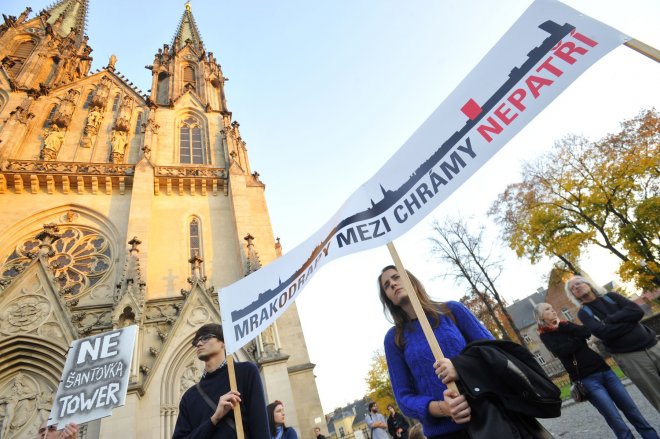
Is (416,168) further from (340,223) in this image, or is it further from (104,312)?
(104,312)

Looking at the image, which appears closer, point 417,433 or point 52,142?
point 417,433

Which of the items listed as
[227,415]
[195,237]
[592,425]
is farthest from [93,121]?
[592,425]

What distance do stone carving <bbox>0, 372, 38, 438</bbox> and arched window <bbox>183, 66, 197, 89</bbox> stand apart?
16015mm

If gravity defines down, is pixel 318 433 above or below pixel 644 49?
below

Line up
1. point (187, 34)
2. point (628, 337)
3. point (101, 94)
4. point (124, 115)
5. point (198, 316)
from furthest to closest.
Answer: point (187, 34) → point (101, 94) → point (124, 115) → point (198, 316) → point (628, 337)

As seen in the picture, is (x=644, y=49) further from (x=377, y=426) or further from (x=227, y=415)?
(x=377, y=426)

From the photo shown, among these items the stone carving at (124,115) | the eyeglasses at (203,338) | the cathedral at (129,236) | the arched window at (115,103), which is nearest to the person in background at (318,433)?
the cathedral at (129,236)

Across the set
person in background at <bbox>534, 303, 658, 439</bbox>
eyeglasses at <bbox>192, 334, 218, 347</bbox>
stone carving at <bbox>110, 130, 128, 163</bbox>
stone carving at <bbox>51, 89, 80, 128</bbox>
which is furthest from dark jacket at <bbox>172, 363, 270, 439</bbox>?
stone carving at <bbox>51, 89, 80, 128</bbox>

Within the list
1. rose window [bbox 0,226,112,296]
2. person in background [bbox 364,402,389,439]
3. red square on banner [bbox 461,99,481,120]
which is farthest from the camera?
rose window [bbox 0,226,112,296]

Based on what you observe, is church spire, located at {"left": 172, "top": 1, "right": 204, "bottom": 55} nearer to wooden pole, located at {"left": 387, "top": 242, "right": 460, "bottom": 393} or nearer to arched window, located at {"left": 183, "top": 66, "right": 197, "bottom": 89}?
arched window, located at {"left": 183, "top": 66, "right": 197, "bottom": 89}

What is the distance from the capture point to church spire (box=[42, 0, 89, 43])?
2816cm

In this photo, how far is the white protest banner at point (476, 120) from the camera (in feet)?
6.14

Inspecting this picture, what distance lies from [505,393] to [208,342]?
2.10 m

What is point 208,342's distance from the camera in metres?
2.69
